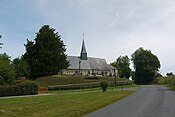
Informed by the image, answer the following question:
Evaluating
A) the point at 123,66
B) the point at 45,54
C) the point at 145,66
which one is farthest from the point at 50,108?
the point at 123,66

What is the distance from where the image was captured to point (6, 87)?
4484 cm

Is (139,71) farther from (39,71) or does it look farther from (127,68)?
(39,71)

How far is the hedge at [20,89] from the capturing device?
4453 cm

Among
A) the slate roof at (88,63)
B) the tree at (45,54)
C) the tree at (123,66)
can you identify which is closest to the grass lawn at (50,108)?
the tree at (45,54)

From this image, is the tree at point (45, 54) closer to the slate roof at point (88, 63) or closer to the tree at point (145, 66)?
the slate roof at point (88, 63)

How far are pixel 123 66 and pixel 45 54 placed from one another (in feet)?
223

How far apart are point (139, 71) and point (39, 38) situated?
53.9 metres

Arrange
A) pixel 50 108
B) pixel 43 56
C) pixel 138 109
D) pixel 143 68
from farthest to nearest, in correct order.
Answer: pixel 143 68, pixel 43 56, pixel 50 108, pixel 138 109

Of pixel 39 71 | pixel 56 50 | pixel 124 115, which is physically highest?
pixel 56 50

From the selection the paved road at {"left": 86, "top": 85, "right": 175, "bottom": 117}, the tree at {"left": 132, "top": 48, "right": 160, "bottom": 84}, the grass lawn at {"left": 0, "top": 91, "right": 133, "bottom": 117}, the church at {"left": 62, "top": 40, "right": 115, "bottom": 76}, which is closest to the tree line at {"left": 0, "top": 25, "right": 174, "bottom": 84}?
the church at {"left": 62, "top": 40, "right": 115, "bottom": 76}

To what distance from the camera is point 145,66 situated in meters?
130

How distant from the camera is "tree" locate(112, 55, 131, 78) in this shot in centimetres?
14562

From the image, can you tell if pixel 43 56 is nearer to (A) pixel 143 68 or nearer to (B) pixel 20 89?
(B) pixel 20 89

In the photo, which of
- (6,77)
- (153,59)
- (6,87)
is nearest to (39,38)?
(6,77)
